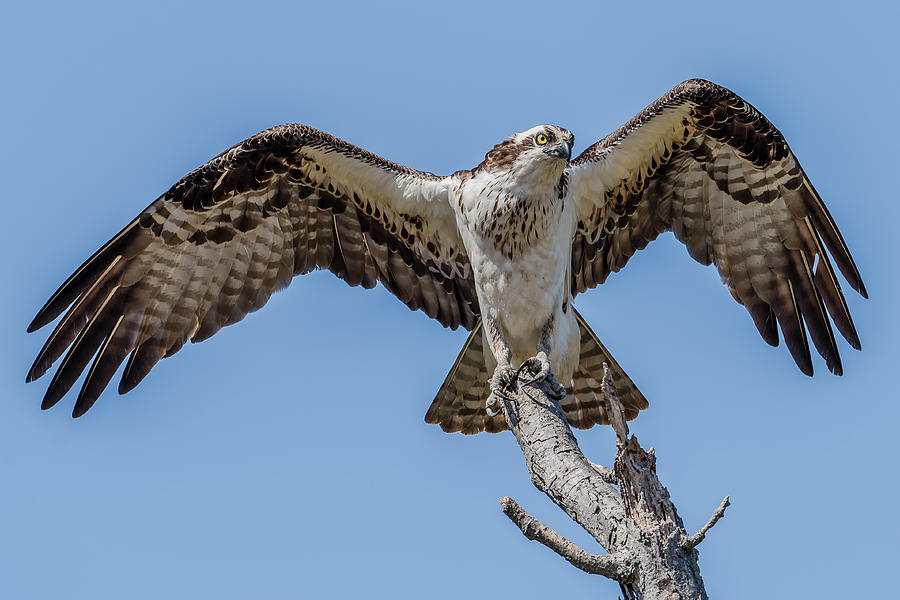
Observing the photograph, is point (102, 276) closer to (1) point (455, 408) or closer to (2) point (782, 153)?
(1) point (455, 408)

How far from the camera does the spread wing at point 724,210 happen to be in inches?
355

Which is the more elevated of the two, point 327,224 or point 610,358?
point 327,224

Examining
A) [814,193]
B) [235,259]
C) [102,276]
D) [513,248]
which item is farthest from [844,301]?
[102,276]

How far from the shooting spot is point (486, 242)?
344 inches

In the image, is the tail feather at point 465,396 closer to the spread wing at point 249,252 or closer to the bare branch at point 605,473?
the spread wing at point 249,252

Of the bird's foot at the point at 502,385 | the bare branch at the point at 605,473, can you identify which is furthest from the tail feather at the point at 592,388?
the bare branch at the point at 605,473

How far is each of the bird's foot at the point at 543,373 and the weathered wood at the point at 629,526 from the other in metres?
1.49

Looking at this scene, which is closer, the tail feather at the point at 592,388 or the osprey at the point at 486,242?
the osprey at the point at 486,242

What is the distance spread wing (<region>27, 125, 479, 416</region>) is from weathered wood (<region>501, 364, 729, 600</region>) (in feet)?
12.0

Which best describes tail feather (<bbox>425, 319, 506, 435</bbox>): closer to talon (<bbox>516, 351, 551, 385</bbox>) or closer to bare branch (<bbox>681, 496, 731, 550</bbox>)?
talon (<bbox>516, 351, 551, 385</bbox>)

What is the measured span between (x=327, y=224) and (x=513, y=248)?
2.06m

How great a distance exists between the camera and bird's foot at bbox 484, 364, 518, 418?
26.2ft

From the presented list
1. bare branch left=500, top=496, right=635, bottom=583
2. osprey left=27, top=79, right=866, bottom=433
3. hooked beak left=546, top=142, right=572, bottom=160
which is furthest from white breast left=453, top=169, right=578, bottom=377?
bare branch left=500, top=496, right=635, bottom=583

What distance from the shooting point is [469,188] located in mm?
8820
